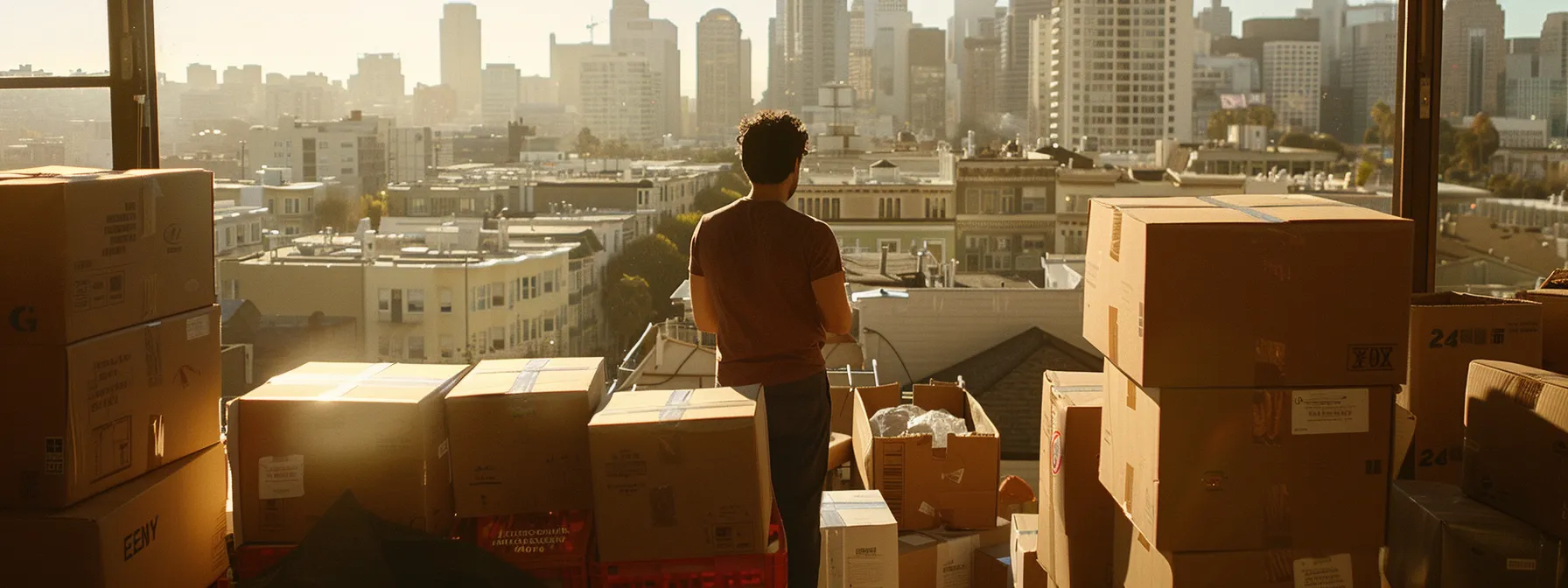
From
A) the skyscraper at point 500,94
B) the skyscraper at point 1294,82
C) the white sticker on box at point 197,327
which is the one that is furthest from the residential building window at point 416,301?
the skyscraper at point 1294,82

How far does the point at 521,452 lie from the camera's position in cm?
195

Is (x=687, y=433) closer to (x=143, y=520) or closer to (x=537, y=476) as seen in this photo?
(x=537, y=476)

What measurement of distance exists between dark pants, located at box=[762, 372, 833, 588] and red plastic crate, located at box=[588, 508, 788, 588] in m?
0.34

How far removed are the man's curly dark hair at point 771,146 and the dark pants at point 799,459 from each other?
41 cm

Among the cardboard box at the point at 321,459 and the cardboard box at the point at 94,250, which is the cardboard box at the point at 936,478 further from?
the cardboard box at the point at 94,250

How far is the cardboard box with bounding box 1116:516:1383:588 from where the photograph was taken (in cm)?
199

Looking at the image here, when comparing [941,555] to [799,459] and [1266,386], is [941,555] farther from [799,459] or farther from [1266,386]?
[1266,386]

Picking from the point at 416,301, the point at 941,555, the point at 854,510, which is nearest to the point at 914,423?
the point at 941,555

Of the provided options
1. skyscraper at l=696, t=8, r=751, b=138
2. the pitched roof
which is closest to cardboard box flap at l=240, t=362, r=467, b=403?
skyscraper at l=696, t=8, r=751, b=138

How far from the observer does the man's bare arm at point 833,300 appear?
7.03ft

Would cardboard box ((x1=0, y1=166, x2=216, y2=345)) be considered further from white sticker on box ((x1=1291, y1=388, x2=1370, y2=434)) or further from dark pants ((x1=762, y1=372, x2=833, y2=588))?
white sticker on box ((x1=1291, y1=388, x2=1370, y2=434))

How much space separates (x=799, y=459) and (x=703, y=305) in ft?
1.20

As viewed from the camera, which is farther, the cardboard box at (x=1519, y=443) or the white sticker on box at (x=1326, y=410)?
the cardboard box at (x=1519, y=443)

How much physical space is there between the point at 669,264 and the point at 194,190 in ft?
15.3
